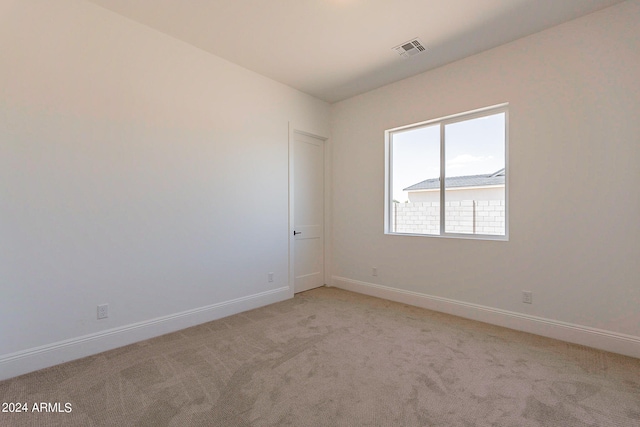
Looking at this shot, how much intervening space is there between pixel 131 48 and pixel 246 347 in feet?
9.47

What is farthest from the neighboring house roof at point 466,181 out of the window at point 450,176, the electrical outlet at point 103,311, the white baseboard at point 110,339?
the electrical outlet at point 103,311

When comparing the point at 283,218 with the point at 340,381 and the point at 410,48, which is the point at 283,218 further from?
the point at 410,48

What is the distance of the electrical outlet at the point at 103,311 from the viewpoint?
8.05ft

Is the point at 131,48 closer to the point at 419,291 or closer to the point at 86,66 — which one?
the point at 86,66

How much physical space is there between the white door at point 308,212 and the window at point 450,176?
1.11 metres

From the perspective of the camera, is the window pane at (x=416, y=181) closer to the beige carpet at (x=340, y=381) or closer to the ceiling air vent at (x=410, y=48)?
the ceiling air vent at (x=410, y=48)

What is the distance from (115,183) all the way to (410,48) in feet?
10.4

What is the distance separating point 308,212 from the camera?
14.6 ft

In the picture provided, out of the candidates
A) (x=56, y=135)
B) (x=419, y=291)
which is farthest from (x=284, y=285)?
(x=56, y=135)

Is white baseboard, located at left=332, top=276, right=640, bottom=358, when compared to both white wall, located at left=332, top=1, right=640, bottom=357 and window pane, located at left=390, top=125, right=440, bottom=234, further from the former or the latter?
window pane, located at left=390, top=125, right=440, bottom=234

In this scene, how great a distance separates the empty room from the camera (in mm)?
1952

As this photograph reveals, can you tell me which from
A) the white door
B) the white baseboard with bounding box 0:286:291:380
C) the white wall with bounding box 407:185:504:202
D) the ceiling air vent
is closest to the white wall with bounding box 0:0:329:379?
the white baseboard with bounding box 0:286:291:380

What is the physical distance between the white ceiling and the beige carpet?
2.92 m

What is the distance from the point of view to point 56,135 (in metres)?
2.26
